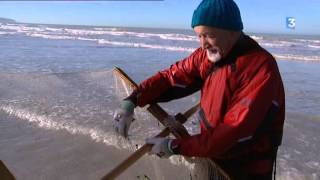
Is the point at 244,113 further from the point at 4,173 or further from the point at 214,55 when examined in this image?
the point at 4,173

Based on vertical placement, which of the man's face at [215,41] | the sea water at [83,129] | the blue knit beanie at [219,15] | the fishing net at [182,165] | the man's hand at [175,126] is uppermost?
the blue knit beanie at [219,15]

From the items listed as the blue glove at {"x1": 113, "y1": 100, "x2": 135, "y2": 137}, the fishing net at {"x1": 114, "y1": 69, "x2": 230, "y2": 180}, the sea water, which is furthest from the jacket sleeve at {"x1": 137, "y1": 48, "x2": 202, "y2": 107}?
the sea water

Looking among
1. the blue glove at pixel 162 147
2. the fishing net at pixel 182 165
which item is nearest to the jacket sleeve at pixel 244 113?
the blue glove at pixel 162 147

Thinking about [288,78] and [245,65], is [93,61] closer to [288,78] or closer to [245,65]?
[288,78]

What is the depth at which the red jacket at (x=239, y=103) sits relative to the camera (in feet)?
7.09

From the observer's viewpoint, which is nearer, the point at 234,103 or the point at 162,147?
the point at 234,103

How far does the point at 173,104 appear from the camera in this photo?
333 inches

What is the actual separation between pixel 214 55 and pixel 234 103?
0.31 metres

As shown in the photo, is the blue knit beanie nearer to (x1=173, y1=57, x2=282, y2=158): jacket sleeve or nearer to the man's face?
the man's face

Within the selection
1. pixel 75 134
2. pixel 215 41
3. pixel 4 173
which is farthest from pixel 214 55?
pixel 75 134

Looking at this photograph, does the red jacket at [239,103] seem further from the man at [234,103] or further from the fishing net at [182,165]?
the fishing net at [182,165]

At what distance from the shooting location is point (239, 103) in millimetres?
2186

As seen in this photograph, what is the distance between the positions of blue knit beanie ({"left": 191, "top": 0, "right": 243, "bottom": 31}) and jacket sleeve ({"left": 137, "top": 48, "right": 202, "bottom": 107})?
663 millimetres

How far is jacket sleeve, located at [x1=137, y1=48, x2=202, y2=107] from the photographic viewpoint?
297 centimetres
